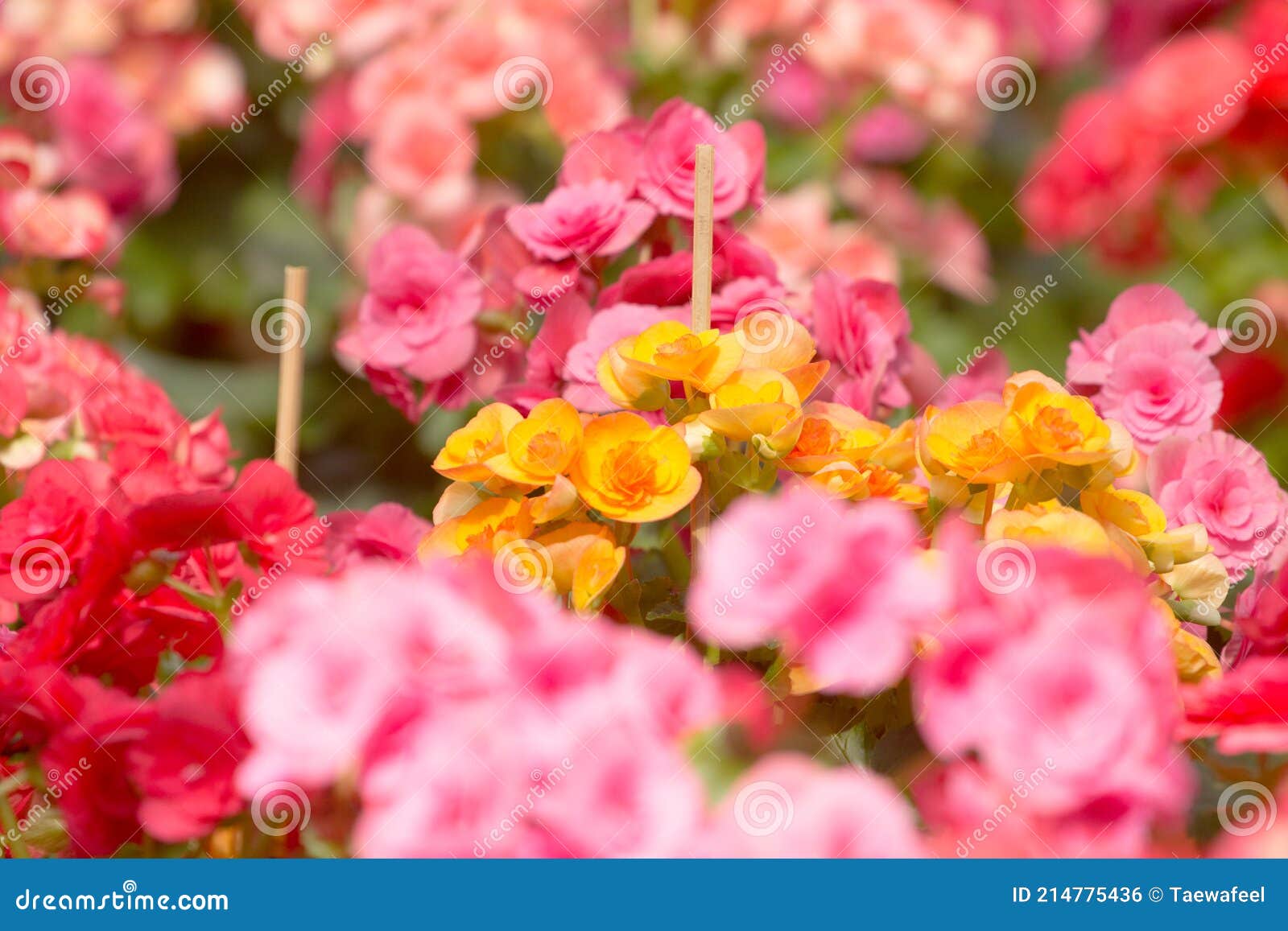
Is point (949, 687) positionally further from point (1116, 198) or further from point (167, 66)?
point (167, 66)

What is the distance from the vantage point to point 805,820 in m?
0.39

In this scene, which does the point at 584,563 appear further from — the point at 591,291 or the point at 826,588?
the point at 591,291

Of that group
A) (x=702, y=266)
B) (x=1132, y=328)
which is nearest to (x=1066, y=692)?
(x=702, y=266)

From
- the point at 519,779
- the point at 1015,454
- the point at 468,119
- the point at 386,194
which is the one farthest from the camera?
the point at 386,194

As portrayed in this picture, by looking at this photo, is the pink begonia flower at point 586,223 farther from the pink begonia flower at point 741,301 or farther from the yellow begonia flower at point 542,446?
the yellow begonia flower at point 542,446

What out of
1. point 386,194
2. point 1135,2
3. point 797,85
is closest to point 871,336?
point 386,194

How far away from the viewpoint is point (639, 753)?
403 millimetres

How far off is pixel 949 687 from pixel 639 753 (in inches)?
4.2

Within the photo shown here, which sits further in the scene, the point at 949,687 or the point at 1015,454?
the point at 1015,454

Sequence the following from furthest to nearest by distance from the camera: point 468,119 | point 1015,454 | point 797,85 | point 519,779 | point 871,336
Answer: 1. point 797,85
2. point 468,119
3. point 871,336
4. point 1015,454
5. point 519,779

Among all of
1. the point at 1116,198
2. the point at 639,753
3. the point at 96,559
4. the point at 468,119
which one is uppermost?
the point at 1116,198

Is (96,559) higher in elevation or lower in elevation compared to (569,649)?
lower

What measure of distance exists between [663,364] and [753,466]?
58mm

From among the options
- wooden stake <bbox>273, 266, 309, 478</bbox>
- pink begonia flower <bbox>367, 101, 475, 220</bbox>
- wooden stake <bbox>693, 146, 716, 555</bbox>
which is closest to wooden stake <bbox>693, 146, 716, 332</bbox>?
wooden stake <bbox>693, 146, 716, 555</bbox>
